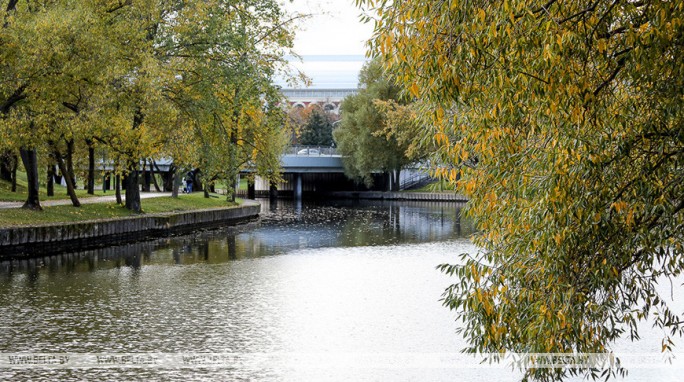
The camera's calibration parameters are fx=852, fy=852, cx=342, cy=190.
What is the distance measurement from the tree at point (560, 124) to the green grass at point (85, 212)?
809 inches

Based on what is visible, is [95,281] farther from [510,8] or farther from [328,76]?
[328,76]

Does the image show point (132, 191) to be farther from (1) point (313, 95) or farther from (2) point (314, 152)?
(1) point (313, 95)

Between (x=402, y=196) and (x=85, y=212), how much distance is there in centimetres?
4089

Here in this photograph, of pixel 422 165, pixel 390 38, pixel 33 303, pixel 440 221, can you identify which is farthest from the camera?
pixel 440 221

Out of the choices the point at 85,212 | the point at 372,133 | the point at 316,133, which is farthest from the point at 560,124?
the point at 316,133

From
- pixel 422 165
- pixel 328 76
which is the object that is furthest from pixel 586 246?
pixel 328 76

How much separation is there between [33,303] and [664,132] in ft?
44.7

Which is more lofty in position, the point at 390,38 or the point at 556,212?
the point at 390,38

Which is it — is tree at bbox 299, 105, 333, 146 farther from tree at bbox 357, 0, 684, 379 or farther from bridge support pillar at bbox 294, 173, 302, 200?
tree at bbox 357, 0, 684, 379

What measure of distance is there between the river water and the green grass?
2.35m

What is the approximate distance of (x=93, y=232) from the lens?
95.2 ft

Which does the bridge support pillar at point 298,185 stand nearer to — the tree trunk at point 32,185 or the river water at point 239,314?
the river water at point 239,314

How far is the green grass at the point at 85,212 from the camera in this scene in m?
26.9

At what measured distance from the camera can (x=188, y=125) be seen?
33562mm
